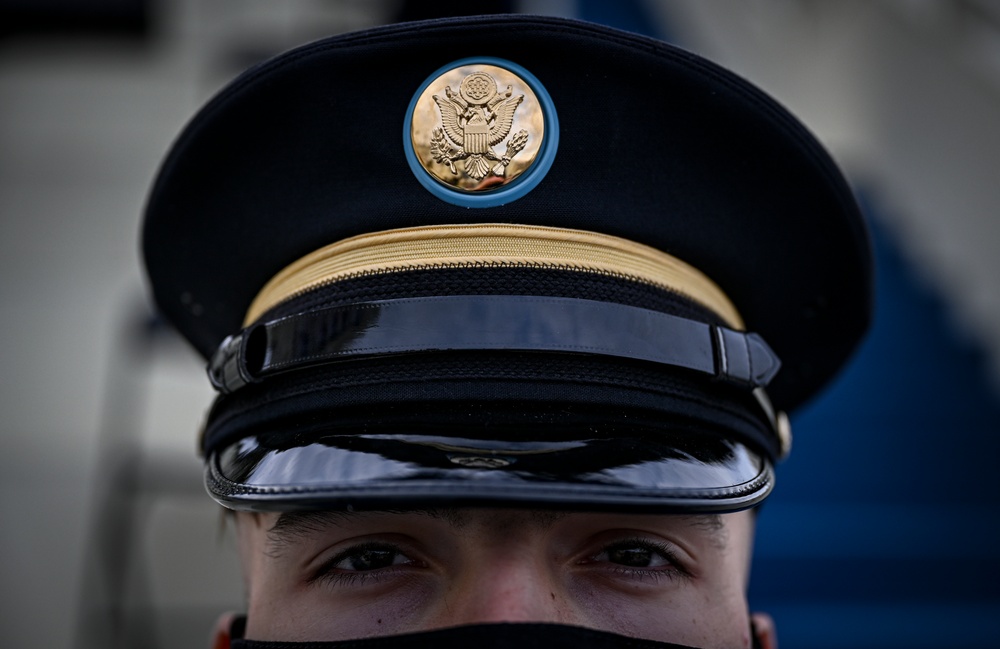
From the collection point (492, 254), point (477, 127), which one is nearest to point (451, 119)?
point (477, 127)

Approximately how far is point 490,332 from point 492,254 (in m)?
0.11

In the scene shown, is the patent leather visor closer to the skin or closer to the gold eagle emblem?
the skin

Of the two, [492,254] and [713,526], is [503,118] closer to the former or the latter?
[492,254]

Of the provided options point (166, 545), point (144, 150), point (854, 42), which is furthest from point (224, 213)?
point (854, 42)

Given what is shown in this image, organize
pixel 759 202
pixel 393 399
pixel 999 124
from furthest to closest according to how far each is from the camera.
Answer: pixel 999 124 → pixel 759 202 → pixel 393 399

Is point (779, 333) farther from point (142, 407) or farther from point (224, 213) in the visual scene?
point (142, 407)

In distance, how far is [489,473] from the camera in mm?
810

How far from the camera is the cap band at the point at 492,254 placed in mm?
959

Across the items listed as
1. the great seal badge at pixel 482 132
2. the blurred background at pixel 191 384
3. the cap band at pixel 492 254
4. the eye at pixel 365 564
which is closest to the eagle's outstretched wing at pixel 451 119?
the great seal badge at pixel 482 132

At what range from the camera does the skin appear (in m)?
0.94

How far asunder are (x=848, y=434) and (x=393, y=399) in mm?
3625

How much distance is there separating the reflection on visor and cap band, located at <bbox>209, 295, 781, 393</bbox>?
0.31 ft

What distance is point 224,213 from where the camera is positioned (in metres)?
1.17

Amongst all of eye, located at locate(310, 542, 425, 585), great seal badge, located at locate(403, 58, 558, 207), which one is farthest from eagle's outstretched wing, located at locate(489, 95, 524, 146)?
eye, located at locate(310, 542, 425, 585)
